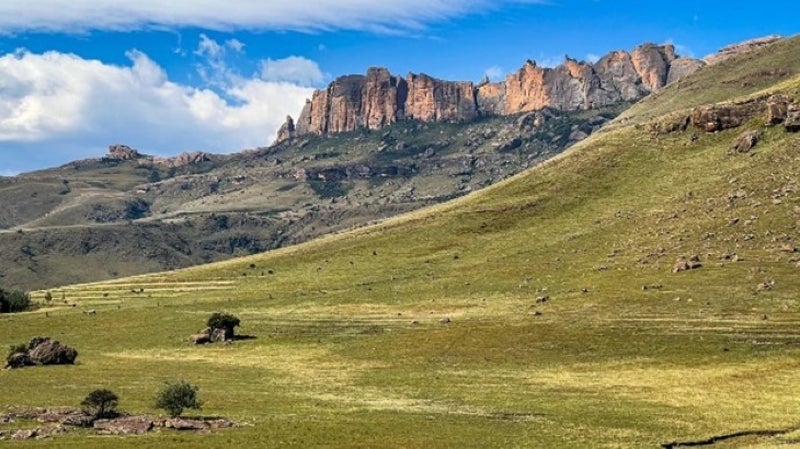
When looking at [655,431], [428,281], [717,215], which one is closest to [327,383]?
[655,431]

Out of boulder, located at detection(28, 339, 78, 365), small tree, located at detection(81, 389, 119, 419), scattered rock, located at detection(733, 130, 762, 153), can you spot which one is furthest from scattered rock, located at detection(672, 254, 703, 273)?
small tree, located at detection(81, 389, 119, 419)

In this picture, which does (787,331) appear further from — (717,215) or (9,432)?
(9,432)

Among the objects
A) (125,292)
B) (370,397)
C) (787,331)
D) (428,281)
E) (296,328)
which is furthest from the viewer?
(125,292)

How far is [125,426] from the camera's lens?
184 feet

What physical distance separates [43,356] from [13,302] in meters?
62.2

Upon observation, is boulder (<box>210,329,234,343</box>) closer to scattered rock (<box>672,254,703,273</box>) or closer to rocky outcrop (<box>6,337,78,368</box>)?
rocky outcrop (<box>6,337,78,368</box>)

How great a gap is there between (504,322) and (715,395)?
39683 mm

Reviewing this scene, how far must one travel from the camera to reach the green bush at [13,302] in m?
145

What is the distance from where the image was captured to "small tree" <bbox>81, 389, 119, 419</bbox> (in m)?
58.4

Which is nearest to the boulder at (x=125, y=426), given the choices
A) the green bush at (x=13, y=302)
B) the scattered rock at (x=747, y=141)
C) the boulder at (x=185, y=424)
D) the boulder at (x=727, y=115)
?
the boulder at (x=185, y=424)

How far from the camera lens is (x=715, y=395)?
66.6 m

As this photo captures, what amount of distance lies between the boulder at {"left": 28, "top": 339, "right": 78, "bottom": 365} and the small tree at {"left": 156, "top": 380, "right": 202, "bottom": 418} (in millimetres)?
34966

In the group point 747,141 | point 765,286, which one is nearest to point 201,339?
point 765,286

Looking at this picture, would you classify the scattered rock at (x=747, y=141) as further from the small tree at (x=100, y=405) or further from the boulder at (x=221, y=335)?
the small tree at (x=100, y=405)
